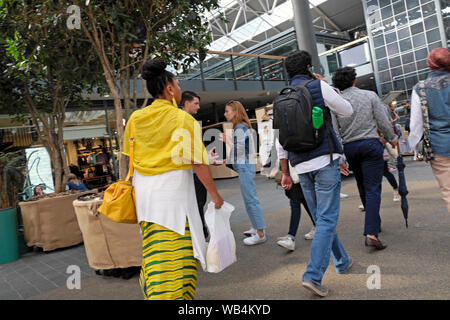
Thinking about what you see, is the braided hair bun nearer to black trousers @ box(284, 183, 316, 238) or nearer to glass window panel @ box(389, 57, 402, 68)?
black trousers @ box(284, 183, 316, 238)

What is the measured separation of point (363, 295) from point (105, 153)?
38.4 feet

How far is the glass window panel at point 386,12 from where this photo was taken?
18859 millimetres

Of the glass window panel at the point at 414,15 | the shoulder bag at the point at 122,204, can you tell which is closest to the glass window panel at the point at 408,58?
the glass window panel at the point at 414,15

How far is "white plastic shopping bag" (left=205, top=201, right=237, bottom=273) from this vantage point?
188 centimetres

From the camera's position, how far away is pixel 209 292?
2822 millimetres

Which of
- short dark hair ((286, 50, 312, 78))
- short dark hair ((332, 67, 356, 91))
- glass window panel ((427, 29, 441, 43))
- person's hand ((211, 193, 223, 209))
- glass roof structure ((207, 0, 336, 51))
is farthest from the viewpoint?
glass roof structure ((207, 0, 336, 51))

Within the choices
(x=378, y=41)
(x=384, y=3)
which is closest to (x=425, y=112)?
(x=378, y=41)

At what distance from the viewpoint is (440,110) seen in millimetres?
2646

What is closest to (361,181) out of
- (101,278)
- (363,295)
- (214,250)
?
(363,295)

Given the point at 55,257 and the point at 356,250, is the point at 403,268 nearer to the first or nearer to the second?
the point at 356,250

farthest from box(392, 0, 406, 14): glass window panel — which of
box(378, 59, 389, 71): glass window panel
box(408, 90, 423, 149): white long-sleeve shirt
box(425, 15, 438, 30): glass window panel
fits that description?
box(408, 90, 423, 149): white long-sleeve shirt

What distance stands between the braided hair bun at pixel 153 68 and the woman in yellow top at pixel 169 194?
→ 7.8 inches

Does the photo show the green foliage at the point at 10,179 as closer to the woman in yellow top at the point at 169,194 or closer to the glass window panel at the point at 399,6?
the woman in yellow top at the point at 169,194

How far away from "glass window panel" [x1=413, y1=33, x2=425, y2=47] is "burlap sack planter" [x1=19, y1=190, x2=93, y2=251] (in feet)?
63.4
